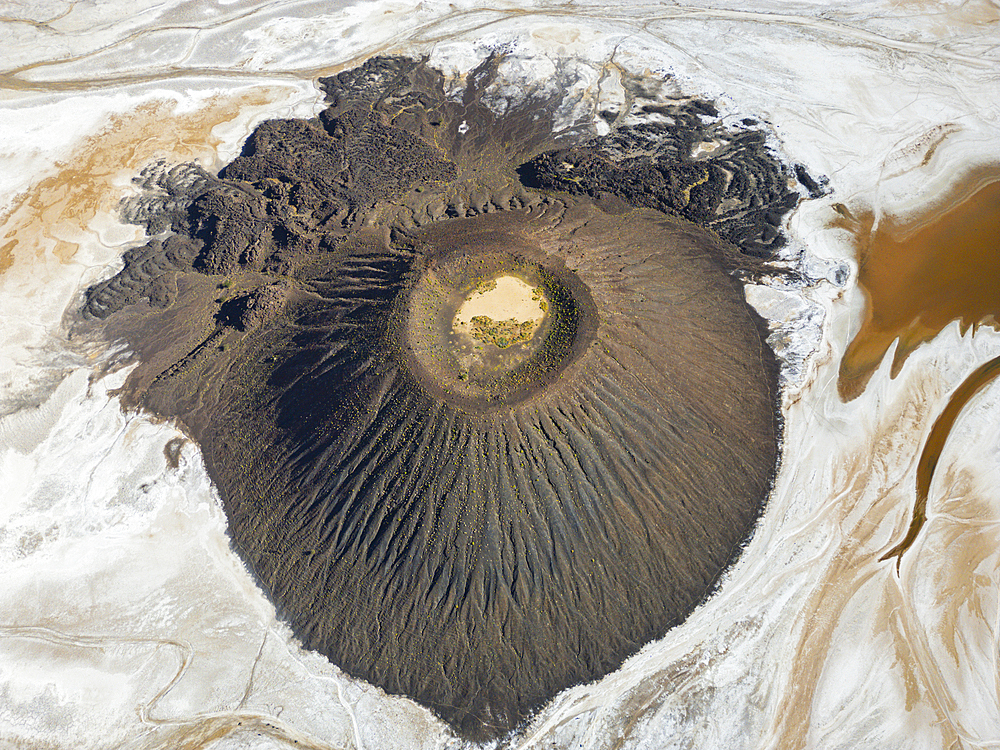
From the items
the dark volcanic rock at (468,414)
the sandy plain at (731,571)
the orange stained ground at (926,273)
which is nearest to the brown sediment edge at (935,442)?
the sandy plain at (731,571)

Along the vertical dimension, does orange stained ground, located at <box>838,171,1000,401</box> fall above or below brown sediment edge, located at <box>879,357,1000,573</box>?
above

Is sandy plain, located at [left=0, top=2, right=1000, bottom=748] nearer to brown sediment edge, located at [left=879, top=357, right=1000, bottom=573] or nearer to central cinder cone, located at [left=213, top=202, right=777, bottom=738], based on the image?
brown sediment edge, located at [left=879, top=357, right=1000, bottom=573]

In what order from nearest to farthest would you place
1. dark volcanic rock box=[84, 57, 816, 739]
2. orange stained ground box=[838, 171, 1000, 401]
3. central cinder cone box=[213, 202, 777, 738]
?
central cinder cone box=[213, 202, 777, 738] < dark volcanic rock box=[84, 57, 816, 739] < orange stained ground box=[838, 171, 1000, 401]

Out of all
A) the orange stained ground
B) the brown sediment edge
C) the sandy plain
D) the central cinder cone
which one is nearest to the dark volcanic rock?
the central cinder cone

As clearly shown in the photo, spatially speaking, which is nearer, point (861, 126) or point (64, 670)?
point (64, 670)

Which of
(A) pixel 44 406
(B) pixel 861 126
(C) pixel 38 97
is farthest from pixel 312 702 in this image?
(C) pixel 38 97

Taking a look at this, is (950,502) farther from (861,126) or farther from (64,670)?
(64,670)
